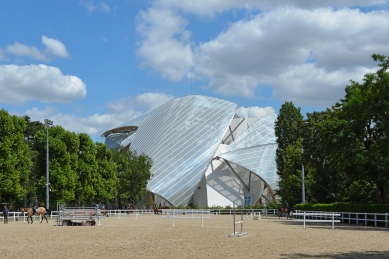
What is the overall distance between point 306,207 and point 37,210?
860 inches

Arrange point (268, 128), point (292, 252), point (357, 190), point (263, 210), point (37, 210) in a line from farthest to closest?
point (268, 128)
point (263, 210)
point (357, 190)
point (37, 210)
point (292, 252)

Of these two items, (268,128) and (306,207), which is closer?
(306,207)

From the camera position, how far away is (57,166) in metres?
49.1

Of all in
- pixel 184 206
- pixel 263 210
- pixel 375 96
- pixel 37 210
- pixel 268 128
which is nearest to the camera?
pixel 375 96

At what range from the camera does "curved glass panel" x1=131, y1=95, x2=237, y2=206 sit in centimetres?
7450

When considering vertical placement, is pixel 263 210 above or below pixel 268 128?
below

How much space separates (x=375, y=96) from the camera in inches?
1093

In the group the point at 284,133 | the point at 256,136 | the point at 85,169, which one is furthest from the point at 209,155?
the point at 85,169

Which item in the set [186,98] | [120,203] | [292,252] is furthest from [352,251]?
A: [186,98]

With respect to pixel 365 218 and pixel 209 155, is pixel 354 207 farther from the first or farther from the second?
pixel 209 155

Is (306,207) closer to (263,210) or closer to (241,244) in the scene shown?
(263,210)

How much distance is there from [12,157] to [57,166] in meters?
6.35

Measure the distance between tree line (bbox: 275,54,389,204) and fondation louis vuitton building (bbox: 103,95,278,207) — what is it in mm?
14884

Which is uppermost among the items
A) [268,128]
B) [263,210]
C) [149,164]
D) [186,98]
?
[186,98]
